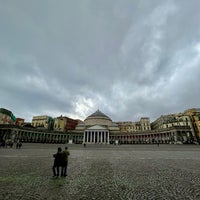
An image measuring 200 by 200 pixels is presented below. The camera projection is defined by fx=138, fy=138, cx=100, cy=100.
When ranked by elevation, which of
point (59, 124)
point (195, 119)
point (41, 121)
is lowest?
point (195, 119)

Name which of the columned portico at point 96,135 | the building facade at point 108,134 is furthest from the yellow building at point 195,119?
the columned portico at point 96,135

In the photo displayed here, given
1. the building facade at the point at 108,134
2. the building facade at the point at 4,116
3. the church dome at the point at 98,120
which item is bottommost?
the building facade at the point at 108,134

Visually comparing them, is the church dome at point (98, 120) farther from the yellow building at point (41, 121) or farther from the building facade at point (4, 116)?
the building facade at point (4, 116)

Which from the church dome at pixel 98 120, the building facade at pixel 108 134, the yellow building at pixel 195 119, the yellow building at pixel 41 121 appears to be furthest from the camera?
the church dome at pixel 98 120

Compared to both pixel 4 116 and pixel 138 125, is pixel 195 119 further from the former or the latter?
pixel 4 116

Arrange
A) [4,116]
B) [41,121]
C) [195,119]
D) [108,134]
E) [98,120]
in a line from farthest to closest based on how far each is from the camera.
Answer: [98,120]
[41,121]
[108,134]
[4,116]
[195,119]

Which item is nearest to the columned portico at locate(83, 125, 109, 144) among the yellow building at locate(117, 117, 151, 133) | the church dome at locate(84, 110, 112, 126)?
the church dome at locate(84, 110, 112, 126)

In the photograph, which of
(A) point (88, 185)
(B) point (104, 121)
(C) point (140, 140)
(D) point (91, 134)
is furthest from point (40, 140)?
(A) point (88, 185)

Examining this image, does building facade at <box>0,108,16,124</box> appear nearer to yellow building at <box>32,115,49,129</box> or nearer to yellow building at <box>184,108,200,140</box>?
yellow building at <box>32,115,49,129</box>

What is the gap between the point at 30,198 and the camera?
448 cm

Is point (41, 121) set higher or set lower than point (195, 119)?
higher

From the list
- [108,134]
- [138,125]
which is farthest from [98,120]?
[138,125]

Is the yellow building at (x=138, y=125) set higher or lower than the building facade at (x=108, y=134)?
higher

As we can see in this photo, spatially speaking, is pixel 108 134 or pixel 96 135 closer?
pixel 108 134
